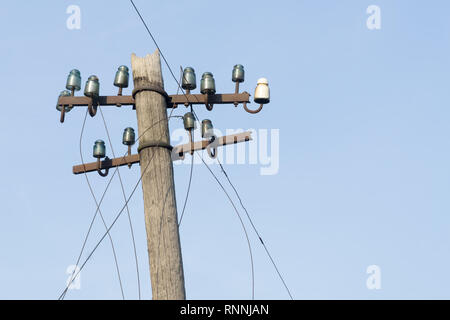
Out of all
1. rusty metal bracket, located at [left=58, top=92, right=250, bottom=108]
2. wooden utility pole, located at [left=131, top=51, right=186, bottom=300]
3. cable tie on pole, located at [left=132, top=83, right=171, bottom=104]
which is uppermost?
cable tie on pole, located at [left=132, top=83, right=171, bottom=104]

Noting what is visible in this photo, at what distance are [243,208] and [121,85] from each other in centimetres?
200

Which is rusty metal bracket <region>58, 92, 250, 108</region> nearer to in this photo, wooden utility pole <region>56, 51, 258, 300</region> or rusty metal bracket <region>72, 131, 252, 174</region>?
wooden utility pole <region>56, 51, 258, 300</region>

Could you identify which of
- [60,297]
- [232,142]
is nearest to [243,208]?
[232,142]

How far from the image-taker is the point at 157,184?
28.8ft

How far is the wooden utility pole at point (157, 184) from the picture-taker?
8.40 m

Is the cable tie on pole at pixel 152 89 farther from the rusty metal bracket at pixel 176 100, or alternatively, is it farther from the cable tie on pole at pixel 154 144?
the cable tie on pole at pixel 154 144

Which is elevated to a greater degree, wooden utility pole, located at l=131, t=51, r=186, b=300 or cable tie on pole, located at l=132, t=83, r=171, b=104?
cable tie on pole, located at l=132, t=83, r=171, b=104

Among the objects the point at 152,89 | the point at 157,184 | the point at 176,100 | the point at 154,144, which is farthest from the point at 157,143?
the point at 176,100

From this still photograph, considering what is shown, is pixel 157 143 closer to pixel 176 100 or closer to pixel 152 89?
pixel 152 89

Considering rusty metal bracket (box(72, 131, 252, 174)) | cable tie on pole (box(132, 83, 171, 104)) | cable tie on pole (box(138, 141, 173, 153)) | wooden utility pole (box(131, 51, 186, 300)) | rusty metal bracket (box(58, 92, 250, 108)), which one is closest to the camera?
wooden utility pole (box(131, 51, 186, 300))

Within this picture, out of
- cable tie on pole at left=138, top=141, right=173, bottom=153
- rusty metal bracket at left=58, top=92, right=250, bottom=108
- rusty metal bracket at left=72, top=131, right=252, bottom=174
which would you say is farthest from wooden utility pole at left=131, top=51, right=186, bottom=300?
rusty metal bracket at left=72, top=131, right=252, bottom=174

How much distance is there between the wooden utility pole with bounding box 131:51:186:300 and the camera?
331 inches

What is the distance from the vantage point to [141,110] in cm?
919

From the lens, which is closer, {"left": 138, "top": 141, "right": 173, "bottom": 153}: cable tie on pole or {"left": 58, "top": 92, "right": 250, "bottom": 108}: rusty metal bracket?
{"left": 138, "top": 141, "right": 173, "bottom": 153}: cable tie on pole
